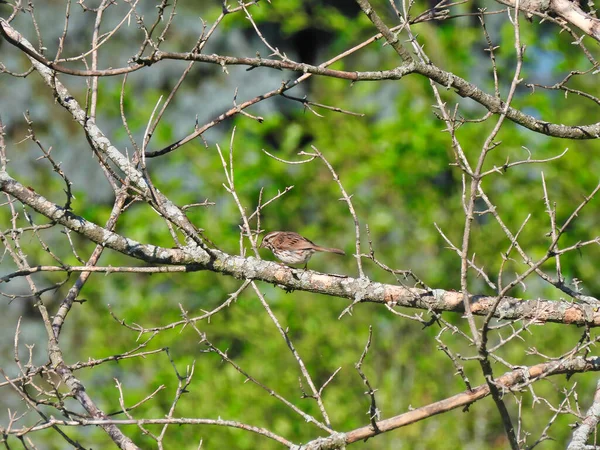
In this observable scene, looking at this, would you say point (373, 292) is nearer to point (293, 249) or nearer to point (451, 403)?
A: point (451, 403)

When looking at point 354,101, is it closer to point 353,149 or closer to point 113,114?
point 353,149

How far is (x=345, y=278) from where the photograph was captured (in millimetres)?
3887

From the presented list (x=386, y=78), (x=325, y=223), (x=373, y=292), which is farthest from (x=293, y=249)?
(x=325, y=223)

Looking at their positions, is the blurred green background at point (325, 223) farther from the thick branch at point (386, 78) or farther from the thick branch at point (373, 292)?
the thick branch at point (386, 78)

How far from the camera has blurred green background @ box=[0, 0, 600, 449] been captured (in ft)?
29.7

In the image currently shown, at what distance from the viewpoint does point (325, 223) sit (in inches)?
409

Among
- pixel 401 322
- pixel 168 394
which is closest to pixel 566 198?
pixel 401 322

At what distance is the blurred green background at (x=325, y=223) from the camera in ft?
29.7

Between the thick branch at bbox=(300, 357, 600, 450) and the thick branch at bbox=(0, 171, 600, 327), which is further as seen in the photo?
the thick branch at bbox=(0, 171, 600, 327)

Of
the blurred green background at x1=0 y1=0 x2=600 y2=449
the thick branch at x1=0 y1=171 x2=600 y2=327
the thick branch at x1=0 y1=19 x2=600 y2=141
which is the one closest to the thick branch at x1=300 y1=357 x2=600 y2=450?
the thick branch at x1=0 y1=171 x2=600 y2=327

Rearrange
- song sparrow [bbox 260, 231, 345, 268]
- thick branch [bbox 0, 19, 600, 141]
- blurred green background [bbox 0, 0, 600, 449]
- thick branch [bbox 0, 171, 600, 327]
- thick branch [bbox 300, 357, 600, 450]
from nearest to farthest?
1. thick branch [bbox 0, 19, 600, 141]
2. thick branch [bbox 300, 357, 600, 450]
3. thick branch [bbox 0, 171, 600, 327]
4. song sparrow [bbox 260, 231, 345, 268]
5. blurred green background [bbox 0, 0, 600, 449]

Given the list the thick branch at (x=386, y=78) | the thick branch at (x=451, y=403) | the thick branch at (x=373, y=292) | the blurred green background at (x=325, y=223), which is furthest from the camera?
the blurred green background at (x=325, y=223)

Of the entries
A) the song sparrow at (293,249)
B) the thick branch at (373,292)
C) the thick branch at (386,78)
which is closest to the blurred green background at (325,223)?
the song sparrow at (293,249)

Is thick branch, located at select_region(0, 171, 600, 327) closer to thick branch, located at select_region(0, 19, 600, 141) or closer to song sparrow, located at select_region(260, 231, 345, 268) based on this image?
thick branch, located at select_region(0, 19, 600, 141)
